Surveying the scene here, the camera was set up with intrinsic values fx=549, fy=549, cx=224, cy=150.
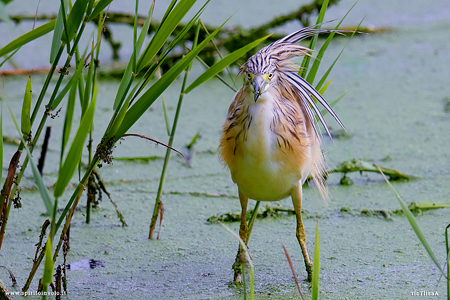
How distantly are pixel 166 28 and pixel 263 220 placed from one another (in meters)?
1.19

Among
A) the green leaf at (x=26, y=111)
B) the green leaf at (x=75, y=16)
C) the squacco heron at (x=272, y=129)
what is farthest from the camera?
the squacco heron at (x=272, y=129)

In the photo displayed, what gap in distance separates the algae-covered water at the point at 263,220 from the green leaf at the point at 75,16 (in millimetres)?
867

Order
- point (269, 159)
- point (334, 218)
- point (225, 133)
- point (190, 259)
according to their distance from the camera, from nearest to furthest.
Answer: point (269, 159), point (225, 133), point (190, 259), point (334, 218)

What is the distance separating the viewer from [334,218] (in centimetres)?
242

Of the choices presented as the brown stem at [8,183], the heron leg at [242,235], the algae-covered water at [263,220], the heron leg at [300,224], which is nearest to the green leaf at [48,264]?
the brown stem at [8,183]

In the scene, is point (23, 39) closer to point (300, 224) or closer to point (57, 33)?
point (57, 33)

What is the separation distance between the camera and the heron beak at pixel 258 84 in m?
1.60

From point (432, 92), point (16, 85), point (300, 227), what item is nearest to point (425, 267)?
point (300, 227)

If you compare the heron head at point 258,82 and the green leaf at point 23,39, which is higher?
the green leaf at point 23,39

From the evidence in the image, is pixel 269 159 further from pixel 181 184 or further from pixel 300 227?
pixel 181 184

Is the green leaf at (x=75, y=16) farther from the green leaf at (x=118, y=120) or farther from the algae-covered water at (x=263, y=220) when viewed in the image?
the algae-covered water at (x=263, y=220)

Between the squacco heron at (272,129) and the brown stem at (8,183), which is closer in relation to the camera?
the brown stem at (8,183)

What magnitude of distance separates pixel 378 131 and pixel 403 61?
4.30 feet

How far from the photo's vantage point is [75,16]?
1455 millimetres
